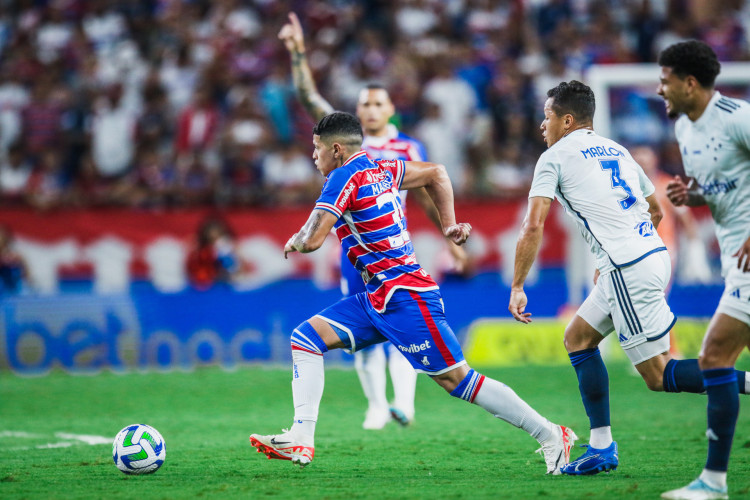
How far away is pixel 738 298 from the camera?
532 centimetres

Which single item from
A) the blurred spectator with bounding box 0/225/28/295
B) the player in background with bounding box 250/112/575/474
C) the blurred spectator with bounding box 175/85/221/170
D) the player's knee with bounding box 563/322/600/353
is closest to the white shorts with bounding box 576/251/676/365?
the player's knee with bounding box 563/322/600/353

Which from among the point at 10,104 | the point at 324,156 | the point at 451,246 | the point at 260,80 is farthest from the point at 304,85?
the point at 10,104

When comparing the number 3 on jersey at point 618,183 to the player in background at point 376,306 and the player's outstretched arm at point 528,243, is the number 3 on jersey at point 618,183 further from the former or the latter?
the player in background at point 376,306

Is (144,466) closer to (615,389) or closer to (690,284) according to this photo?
(615,389)

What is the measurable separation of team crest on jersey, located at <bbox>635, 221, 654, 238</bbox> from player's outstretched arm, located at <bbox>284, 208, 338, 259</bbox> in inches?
76.1

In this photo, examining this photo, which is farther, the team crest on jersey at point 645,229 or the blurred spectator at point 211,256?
the blurred spectator at point 211,256

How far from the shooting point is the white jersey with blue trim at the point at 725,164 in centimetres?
535

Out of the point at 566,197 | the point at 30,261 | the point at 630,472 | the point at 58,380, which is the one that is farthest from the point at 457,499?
the point at 30,261

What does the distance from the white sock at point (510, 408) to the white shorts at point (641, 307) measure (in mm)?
727

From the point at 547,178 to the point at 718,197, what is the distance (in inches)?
42.1

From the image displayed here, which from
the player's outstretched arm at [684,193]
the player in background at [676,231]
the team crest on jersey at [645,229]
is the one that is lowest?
the team crest on jersey at [645,229]

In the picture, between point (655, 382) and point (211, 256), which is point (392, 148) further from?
point (211, 256)

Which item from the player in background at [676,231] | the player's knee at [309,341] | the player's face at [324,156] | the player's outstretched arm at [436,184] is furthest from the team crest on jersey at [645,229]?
the player in background at [676,231]

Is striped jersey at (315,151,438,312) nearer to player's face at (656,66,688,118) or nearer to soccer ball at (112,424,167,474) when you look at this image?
soccer ball at (112,424,167,474)
